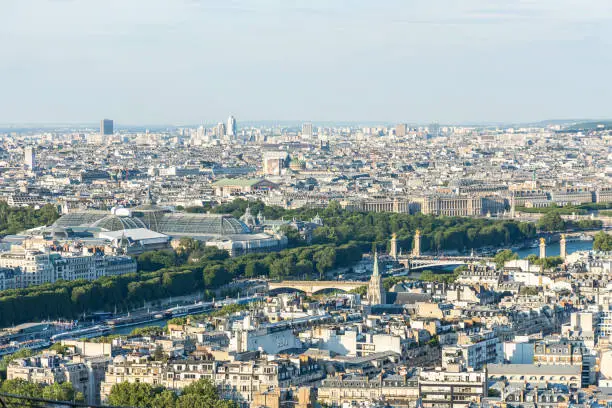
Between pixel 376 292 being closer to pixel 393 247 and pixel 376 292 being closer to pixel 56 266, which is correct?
pixel 56 266

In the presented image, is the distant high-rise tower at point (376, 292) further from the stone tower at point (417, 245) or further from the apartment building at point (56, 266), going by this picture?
the stone tower at point (417, 245)

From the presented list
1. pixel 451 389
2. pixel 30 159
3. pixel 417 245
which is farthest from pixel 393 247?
pixel 30 159

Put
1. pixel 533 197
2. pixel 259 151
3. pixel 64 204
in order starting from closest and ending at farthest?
1. pixel 64 204
2. pixel 533 197
3. pixel 259 151

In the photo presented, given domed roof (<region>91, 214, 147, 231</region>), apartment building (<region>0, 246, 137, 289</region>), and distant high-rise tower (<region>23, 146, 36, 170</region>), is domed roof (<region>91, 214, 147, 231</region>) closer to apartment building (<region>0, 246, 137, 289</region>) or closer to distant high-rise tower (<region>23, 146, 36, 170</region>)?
apartment building (<region>0, 246, 137, 289</region>)

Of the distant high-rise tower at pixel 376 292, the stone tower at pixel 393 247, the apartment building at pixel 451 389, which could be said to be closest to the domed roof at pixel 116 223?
the stone tower at pixel 393 247

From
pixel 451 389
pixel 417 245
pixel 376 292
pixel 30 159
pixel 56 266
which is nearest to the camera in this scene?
pixel 451 389

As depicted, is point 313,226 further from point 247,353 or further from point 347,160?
point 347,160

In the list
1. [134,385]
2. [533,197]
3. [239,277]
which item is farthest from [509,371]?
[533,197]

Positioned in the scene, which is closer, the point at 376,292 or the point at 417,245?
the point at 376,292

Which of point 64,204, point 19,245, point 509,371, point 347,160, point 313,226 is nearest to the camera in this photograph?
point 509,371
